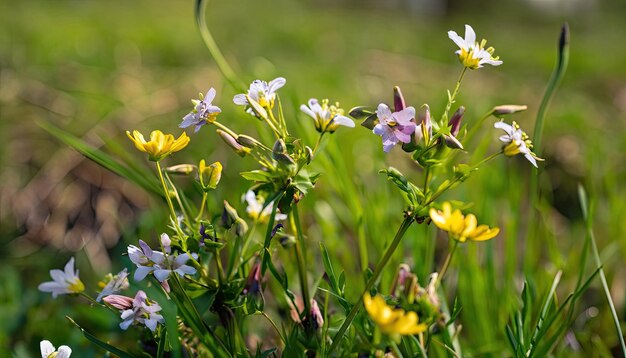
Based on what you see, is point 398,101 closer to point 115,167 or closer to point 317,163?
point 115,167

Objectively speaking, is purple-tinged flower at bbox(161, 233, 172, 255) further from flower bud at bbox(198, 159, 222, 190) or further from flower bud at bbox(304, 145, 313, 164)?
flower bud at bbox(304, 145, 313, 164)

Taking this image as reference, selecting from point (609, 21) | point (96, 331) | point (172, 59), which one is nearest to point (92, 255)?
point (96, 331)

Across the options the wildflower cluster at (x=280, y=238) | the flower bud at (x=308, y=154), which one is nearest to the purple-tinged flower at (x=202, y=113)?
the wildflower cluster at (x=280, y=238)

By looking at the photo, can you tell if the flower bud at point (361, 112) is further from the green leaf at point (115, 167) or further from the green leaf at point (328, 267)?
the green leaf at point (115, 167)

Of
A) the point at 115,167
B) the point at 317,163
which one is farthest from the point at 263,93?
the point at 317,163

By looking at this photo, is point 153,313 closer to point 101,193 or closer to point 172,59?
point 101,193

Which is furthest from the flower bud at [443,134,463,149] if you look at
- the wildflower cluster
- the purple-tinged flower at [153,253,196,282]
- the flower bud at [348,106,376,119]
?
the purple-tinged flower at [153,253,196,282]
